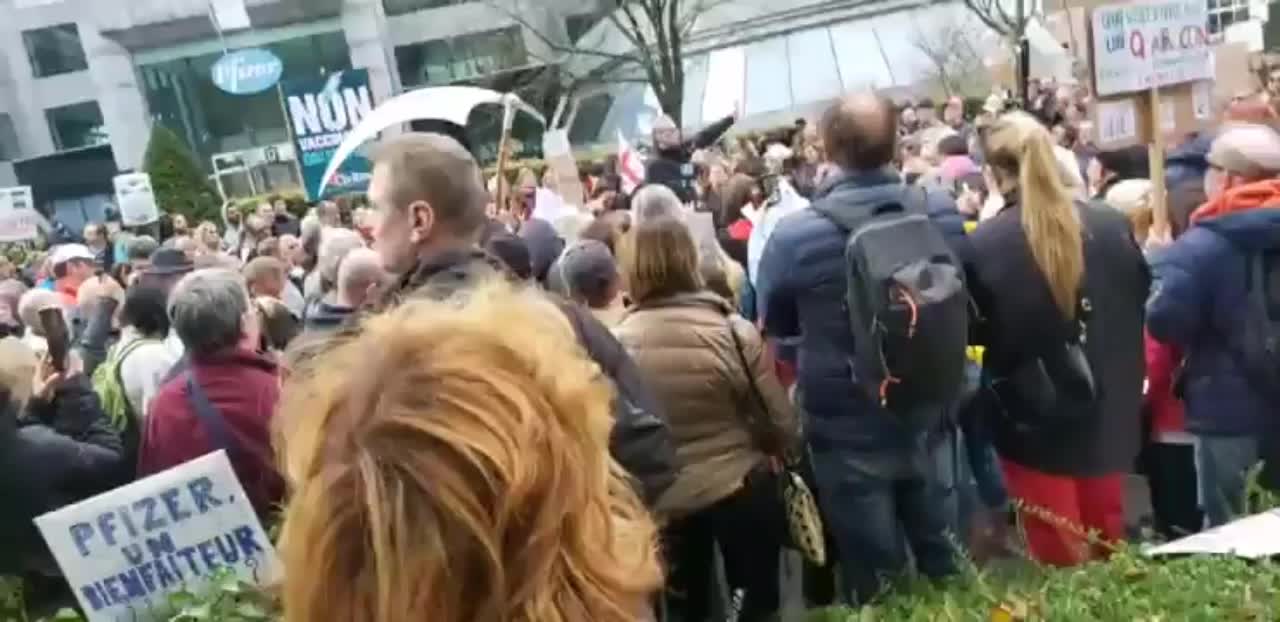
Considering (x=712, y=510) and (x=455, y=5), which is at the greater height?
(x=455, y=5)

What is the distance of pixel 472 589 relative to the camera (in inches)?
63.2

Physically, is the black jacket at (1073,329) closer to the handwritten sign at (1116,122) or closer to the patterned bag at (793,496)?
the patterned bag at (793,496)

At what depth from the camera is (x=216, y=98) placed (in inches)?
2010

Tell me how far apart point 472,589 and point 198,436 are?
10.0ft

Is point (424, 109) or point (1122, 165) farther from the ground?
point (424, 109)

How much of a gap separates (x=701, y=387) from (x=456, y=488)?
10.7 feet

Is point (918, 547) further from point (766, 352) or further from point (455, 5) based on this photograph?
point (455, 5)

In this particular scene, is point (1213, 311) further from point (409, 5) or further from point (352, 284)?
point (409, 5)

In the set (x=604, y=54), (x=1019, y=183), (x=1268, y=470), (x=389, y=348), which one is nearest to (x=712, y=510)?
(x=1019, y=183)

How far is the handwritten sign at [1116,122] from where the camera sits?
699cm

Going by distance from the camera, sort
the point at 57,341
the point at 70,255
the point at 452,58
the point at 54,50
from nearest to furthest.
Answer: the point at 57,341
the point at 70,255
the point at 452,58
the point at 54,50

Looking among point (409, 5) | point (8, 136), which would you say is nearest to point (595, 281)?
point (409, 5)

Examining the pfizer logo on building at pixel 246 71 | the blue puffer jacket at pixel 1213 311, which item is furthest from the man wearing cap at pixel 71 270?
the pfizer logo on building at pixel 246 71

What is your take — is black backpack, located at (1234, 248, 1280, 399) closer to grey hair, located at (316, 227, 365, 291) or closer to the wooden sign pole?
the wooden sign pole
